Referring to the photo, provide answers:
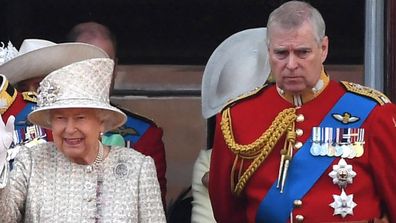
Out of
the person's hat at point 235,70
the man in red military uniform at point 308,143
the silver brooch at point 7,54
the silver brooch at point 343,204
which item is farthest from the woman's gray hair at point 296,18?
the silver brooch at point 7,54

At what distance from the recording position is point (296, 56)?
11.4 ft

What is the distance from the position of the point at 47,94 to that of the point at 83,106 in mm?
110

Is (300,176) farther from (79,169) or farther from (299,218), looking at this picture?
(79,169)

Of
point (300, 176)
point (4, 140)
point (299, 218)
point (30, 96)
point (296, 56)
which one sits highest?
point (296, 56)

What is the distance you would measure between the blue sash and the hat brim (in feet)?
1.46

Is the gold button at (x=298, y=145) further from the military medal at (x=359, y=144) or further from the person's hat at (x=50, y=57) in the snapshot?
the person's hat at (x=50, y=57)

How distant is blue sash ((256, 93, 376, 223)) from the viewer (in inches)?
139

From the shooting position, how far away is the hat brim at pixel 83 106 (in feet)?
11.0

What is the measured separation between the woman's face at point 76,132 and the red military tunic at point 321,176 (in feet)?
1.44

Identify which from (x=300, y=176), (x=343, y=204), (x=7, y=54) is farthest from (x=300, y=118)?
(x=7, y=54)

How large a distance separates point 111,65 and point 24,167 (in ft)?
1.13

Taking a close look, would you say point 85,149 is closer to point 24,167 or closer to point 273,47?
point 24,167

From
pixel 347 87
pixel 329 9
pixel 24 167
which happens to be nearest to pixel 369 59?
pixel 347 87

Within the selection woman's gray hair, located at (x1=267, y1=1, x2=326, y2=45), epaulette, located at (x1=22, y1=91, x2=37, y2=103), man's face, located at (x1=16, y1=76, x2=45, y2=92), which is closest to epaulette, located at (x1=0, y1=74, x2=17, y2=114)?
epaulette, located at (x1=22, y1=91, x2=37, y2=103)
